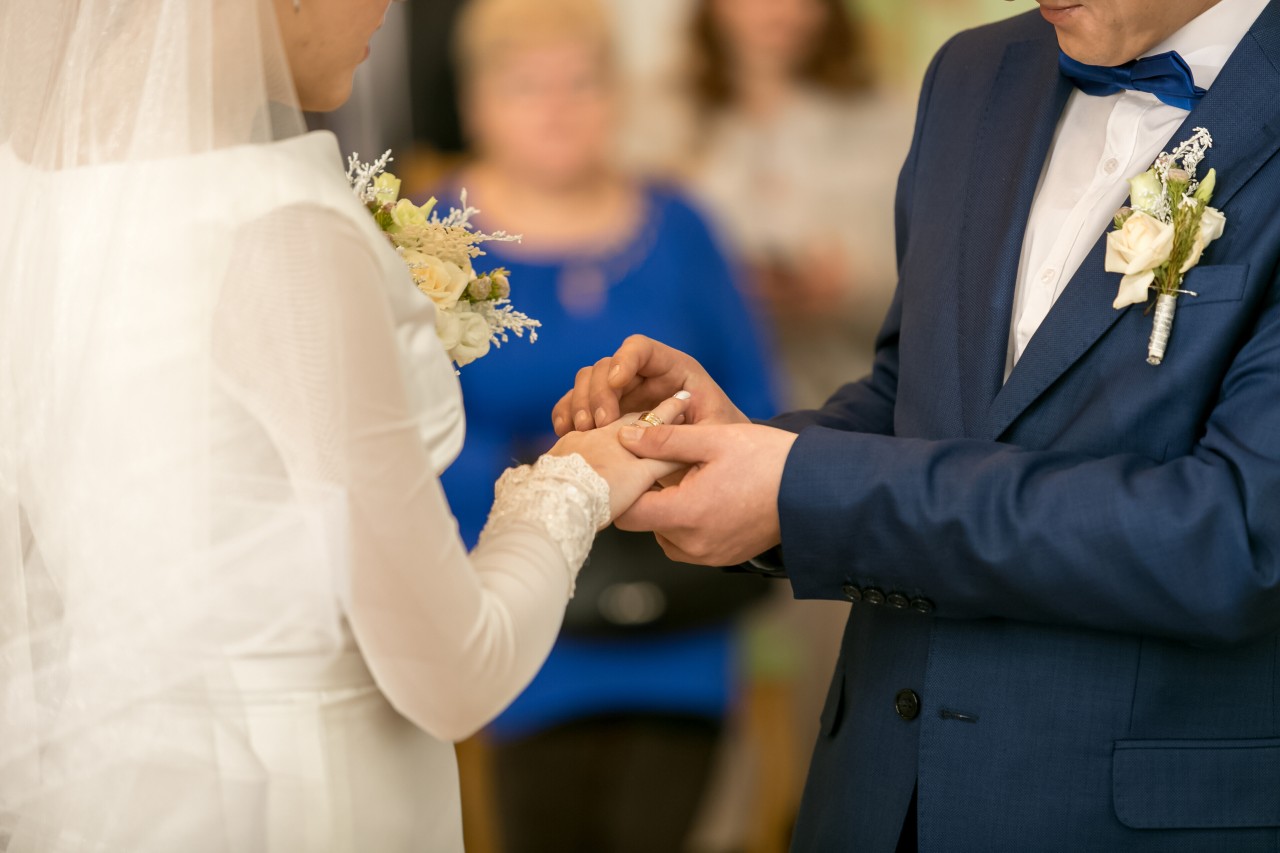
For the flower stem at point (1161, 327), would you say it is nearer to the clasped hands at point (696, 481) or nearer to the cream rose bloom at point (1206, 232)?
the cream rose bloom at point (1206, 232)

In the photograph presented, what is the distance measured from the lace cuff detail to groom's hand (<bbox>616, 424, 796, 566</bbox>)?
0.52 ft

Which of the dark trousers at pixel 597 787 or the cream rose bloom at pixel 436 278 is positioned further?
the dark trousers at pixel 597 787

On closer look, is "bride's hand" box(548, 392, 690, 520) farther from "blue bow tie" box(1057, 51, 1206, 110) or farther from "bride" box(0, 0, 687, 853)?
"blue bow tie" box(1057, 51, 1206, 110)

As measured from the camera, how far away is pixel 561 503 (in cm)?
176

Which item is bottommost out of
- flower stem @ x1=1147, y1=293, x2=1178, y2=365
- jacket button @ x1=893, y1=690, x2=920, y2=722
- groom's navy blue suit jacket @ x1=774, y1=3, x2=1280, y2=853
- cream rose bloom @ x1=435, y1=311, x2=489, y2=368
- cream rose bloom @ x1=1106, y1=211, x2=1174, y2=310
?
jacket button @ x1=893, y1=690, x2=920, y2=722

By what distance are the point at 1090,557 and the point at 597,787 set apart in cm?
266

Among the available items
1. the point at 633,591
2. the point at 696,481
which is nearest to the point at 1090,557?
the point at 696,481

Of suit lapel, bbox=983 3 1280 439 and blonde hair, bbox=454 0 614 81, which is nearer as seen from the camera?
suit lapel, bbox=983 3 1280 439

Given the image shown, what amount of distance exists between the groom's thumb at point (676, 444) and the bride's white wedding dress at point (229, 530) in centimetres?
37

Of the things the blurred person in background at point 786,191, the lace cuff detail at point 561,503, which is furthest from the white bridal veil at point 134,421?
the blurred person in background at point 786,191

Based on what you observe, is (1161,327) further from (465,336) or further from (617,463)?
(465,336)

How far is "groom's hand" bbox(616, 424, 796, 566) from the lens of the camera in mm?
1960

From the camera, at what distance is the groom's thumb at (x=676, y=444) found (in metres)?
2.00

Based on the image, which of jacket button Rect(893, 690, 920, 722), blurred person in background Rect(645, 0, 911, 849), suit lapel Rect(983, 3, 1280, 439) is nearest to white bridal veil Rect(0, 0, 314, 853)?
jacket button Rect(893, 690, 920, 722)
